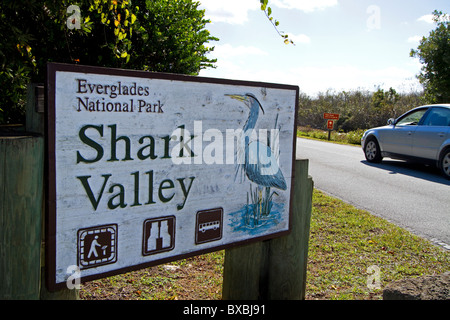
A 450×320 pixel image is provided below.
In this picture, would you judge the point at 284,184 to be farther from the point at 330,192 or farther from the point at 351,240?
the point at 330,192

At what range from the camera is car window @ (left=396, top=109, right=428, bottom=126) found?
1034cm

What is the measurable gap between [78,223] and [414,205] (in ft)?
20.1

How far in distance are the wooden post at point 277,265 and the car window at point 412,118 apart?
876 cm

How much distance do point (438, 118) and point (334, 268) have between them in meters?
7.34

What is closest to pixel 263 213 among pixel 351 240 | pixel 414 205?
pixel 351 240

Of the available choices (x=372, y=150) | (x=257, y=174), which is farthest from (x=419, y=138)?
(x=257, y=174)

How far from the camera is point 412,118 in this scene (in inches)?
417

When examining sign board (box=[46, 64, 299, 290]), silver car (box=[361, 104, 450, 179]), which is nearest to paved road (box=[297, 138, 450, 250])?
silver car (box=[361, 104, 450, 179])

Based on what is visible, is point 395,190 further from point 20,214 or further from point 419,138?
point 20,214

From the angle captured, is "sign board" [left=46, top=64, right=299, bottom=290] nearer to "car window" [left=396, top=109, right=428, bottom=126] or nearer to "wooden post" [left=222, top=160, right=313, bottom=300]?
"wooden post" [left=222, top=160, right=313, bottom=300]

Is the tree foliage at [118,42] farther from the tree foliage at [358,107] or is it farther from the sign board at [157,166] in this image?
the tree foliage at [358,107]

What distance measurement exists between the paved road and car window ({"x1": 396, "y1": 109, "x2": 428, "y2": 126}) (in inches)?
45.5

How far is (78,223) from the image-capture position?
1797 millimetres

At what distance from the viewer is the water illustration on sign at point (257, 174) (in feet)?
7.64
